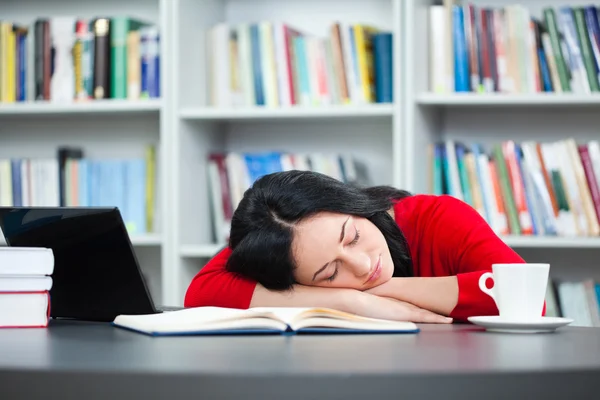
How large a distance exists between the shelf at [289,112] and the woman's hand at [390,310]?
1.32 m

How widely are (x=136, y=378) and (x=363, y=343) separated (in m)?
0.29

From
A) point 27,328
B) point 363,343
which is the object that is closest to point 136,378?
point 363,343

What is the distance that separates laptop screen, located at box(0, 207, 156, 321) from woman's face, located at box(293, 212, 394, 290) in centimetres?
30

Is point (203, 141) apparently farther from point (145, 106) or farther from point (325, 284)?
point (325, 284)

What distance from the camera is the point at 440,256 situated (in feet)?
5.20

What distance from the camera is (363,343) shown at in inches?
33.2

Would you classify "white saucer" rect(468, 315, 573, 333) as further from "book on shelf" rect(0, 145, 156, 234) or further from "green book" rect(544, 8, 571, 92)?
"book on shelf" rect(0, 145, 156, 234)

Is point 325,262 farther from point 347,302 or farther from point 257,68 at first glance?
point 257,68

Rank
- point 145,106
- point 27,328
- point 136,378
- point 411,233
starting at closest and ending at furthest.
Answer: point 136,378 → point 27,328 → point 411,233 → point 145,106

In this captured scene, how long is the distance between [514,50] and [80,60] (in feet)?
4.63

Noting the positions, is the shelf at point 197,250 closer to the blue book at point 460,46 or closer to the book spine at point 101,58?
the book spine at point 101,58

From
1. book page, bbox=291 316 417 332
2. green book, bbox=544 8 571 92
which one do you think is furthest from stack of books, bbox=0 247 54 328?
green book, bbox=544 8 571 92

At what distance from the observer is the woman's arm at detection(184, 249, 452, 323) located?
49.1 inches

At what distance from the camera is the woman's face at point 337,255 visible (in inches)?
52.6
